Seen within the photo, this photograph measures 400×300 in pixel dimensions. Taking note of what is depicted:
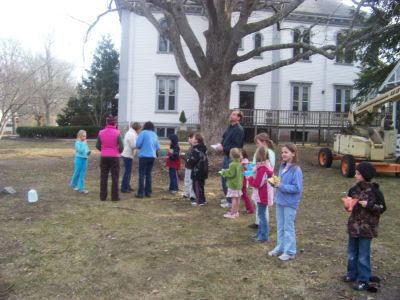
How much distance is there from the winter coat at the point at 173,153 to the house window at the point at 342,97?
25136 mm

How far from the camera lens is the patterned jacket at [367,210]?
494 centimetres

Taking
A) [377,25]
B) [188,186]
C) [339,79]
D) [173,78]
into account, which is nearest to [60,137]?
[173,78]

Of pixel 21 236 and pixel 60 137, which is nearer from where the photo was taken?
pixel 21 236

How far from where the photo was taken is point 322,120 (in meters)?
31.1

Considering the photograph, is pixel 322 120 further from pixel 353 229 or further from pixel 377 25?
pixel 353 229

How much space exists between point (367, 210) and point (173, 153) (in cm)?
614

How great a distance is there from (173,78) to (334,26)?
1233 cm

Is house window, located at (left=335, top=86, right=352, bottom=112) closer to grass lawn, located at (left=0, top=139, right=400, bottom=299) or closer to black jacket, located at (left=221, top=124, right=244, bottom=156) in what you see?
grass lawn, located at (left=0, top=139, right=400, bottom=299)

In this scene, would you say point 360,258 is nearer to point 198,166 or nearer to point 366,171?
point 366,171

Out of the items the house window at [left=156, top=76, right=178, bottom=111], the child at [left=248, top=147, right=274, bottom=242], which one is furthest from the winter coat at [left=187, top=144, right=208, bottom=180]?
the house window at [left=156, top=76, right=178, bottom=111]

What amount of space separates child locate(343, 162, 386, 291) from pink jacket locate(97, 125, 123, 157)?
5.65 m

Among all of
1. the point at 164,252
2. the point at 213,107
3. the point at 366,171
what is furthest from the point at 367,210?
the point at 213,107

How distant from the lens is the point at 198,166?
30.2 ft

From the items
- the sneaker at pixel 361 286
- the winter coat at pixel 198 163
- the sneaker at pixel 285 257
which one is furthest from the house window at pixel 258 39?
the sneaker at pixel 361 286
